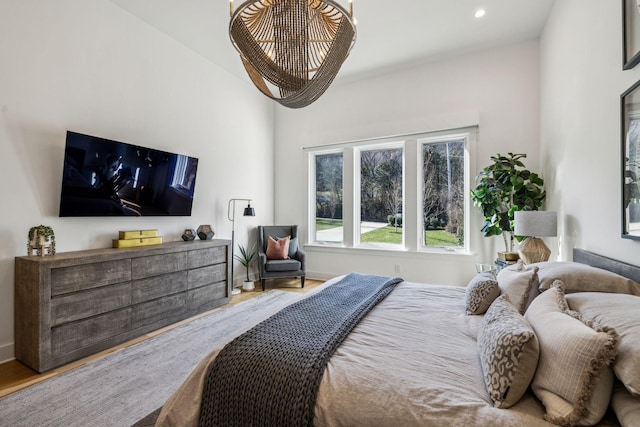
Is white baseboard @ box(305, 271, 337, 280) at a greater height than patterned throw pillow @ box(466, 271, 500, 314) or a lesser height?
lesser

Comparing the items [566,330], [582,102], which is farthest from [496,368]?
[582,102]

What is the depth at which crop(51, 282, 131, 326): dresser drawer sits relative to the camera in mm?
2320

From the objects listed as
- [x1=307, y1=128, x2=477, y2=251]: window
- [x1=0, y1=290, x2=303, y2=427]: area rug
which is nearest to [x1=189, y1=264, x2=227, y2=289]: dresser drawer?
[x1=0, y1=290, x2=303, y2=427]: area rug

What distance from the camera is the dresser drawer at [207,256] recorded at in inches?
135

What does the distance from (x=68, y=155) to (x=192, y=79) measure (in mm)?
1919

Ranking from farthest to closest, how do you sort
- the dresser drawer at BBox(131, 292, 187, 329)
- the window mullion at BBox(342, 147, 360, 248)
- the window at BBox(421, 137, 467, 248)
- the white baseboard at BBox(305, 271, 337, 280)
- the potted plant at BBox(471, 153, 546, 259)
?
the white baseboard at BBox(305, 271, 337, 280) < the window mullion at BBox(342, 147, 360, 248) < the window at BBox(421, 137, 467, 248) < the potted plant at BBox(471, 153, 546, 259) < the dresser drawer at BBox(131, 292, 187, 329)

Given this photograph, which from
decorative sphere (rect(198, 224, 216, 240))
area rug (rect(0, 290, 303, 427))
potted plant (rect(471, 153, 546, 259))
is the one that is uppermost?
potted plant (rect(471, 153, 546, 259))

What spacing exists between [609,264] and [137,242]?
3901mm

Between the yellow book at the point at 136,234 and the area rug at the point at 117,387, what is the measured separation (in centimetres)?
106

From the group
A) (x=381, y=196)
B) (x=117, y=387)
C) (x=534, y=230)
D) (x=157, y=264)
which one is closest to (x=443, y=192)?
(x=381, y=196)

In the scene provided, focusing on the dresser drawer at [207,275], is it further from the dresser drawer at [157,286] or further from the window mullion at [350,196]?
the window mullion at [350,196]

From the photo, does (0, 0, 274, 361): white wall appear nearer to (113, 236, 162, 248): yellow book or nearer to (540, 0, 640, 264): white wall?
(113, 236, 162, 248): yellow book

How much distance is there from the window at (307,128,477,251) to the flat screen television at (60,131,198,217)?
2.26 m

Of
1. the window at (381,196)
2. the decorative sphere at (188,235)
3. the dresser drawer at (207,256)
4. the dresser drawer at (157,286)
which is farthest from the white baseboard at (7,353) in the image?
the window at (381,196)
